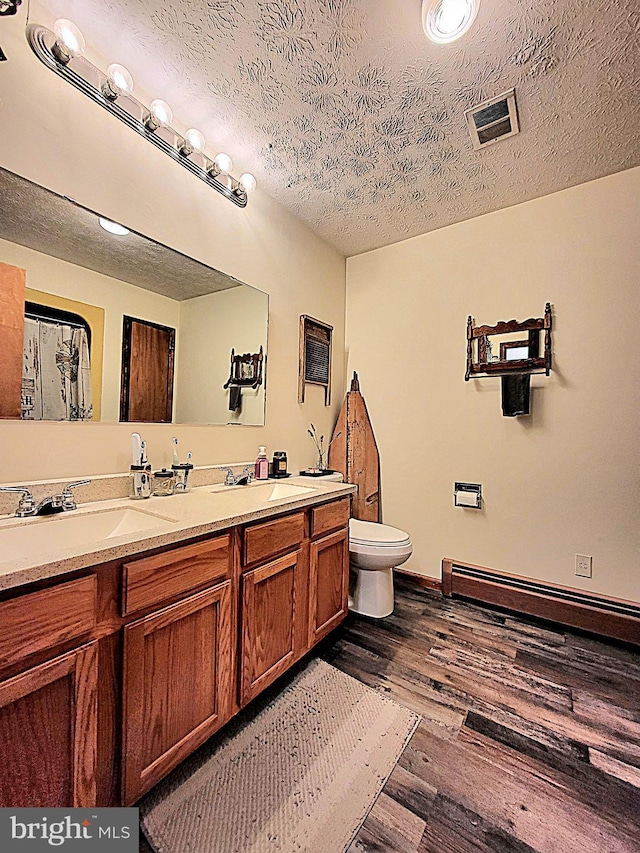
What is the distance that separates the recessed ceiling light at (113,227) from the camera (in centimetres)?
154

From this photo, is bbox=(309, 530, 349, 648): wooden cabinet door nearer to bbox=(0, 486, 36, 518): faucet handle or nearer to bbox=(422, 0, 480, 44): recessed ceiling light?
bbox=(0, 486, 36, 518): faucet handle

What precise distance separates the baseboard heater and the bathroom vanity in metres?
1.36

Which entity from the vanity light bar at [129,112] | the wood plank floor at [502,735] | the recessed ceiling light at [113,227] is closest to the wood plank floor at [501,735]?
the wood plank floor at [502,735]

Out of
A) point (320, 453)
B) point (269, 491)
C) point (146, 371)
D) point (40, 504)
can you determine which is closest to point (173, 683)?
point (40, 504)

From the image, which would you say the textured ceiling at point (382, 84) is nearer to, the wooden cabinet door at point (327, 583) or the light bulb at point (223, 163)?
the light bulb at point (223, 163)

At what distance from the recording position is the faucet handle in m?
1.24

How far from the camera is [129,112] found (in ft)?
5.07

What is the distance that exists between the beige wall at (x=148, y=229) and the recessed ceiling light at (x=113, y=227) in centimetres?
4

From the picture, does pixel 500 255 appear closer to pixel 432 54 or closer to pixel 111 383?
pixel 432 54

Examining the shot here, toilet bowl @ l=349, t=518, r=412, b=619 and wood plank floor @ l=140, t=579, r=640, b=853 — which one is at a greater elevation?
toilet bowl @ l=349, t=518, r=412, b=619

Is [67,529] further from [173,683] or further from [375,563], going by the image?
[375,563]

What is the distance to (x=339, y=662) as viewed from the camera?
1860 millimetres

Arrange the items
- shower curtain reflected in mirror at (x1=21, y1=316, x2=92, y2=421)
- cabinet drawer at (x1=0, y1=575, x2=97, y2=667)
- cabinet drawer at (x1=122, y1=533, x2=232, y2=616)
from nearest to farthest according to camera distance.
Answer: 1. cabinet drawer at (x1=0, y1=575, x2=97, y2=667)
2. cabinet drawer at (x1=122, y1=533, x2=232, y2=616)
3. shower curtain reflected in mirror at (x1=21, y1=316, x2=92, y2=421)

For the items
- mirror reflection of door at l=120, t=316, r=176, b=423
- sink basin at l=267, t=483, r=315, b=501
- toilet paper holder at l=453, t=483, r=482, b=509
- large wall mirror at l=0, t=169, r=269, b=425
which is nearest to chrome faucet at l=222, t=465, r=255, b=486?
sink basin at l=267, t=483, r=315, b=501
